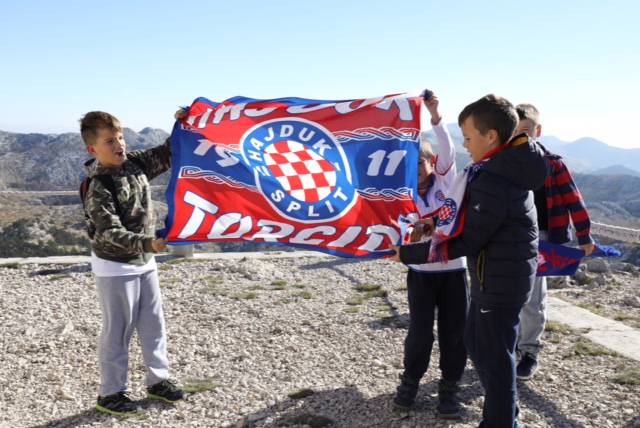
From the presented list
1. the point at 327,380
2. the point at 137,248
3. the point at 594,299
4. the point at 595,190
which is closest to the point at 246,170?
the point at 137,248

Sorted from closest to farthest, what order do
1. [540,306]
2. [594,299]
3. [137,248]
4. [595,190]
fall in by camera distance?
[137,248] < [540,306] < [594,299] < [595,190]

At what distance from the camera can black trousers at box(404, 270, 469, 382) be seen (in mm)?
4250

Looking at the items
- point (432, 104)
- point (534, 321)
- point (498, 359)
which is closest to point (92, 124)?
point (432, 104)

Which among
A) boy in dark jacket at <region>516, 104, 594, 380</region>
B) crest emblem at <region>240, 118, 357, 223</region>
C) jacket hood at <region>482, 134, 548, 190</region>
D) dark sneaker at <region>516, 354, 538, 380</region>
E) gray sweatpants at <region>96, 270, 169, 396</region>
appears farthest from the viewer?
dark sneaker at <region>516, 354, 538, 380</region>

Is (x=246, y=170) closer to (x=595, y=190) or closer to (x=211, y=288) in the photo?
(x=211, y=288)

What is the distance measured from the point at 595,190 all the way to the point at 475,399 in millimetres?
131828

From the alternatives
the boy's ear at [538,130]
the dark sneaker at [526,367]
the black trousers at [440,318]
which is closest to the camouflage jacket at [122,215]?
the black trousers at [440,318]

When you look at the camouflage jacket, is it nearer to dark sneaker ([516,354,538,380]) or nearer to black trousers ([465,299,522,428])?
black trousers ([465,299,522,428])

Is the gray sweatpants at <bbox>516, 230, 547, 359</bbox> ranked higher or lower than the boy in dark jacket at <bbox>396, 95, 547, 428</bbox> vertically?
lower

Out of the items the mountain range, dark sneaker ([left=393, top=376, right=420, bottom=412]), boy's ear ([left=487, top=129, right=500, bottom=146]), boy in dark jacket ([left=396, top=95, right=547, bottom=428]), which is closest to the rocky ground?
dark sneaker ([left=393, top=376, right=420, bottom=412])

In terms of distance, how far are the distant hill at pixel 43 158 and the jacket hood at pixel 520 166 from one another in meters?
97.0

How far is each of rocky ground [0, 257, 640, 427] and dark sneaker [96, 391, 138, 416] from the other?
0.10 metres

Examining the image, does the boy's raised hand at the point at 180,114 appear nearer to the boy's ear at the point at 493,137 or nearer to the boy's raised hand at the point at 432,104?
the boy's raised hand at the point at 432,104

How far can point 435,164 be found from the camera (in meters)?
4.41
